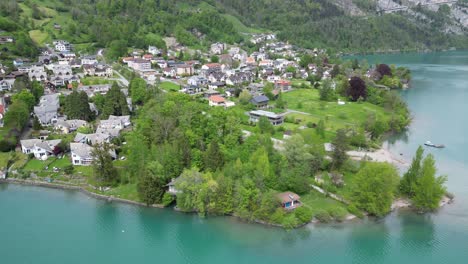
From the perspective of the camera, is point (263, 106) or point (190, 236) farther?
point (263, 106)

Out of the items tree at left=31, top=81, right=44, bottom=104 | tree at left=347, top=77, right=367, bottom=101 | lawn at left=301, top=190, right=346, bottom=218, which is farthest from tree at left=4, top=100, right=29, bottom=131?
tree at left=347, top=77, right=367, bottom=101

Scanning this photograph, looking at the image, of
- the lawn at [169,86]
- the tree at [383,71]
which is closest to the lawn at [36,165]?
the lawn at [169,86]

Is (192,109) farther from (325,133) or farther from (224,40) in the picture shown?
(224,40)

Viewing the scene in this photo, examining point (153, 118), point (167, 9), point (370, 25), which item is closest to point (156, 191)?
point (153, 118)

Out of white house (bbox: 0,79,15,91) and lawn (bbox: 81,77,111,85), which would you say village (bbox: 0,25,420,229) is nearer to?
white house (bbox: 0,79,15,91)

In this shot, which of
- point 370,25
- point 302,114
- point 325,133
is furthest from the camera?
point 370,25

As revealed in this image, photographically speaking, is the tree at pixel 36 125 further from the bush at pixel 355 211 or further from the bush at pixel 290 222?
the bush at pixel 355 211

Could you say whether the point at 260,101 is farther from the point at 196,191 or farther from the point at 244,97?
the point at 196,191
